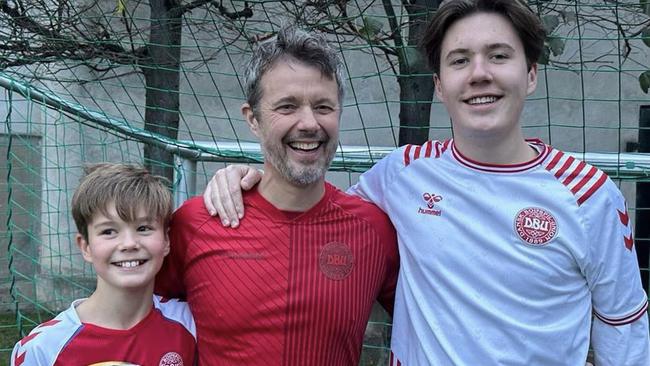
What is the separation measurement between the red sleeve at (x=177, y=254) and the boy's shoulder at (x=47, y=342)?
0.90 ft

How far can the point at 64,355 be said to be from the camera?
80.0 inches

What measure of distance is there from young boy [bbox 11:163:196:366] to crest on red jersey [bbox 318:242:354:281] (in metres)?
0.42

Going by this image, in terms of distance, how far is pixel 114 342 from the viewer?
2.09 meters

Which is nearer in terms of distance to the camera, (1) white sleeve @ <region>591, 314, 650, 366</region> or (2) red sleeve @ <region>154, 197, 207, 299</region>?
(1) white sleeve @ <region>591, 314, 650, 366</region>

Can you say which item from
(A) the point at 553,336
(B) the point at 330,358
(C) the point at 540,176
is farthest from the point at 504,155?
(B) the point at 330,358

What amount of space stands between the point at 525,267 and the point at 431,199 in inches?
12.7

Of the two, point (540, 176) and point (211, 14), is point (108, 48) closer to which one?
point (211, 14)

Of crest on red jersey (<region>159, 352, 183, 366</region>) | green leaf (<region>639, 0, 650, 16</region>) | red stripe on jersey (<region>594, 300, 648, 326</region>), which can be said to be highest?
green leaf (<region>639, 0, 650, 16</region>)

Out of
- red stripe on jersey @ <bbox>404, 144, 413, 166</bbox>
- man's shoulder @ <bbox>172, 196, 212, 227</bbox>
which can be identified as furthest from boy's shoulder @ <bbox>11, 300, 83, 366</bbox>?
red stripe on jersey @ <bbox>404, 144, 413, 166</bbox>

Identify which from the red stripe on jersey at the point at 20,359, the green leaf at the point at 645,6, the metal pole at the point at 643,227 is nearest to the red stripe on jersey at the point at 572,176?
the red stripe on jersey at the point at 20,359

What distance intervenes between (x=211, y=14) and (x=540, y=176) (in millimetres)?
3480

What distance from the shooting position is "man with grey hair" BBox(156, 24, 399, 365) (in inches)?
81.8

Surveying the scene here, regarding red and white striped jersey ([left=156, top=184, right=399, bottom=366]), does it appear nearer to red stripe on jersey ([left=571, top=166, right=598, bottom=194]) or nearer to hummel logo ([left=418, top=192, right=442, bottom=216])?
hummel logo ([left=418, top=192, right=442, bottom=216])

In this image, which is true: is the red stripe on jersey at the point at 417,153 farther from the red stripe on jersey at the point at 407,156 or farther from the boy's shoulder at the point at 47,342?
the boy's shoulder at the point at 47,342
